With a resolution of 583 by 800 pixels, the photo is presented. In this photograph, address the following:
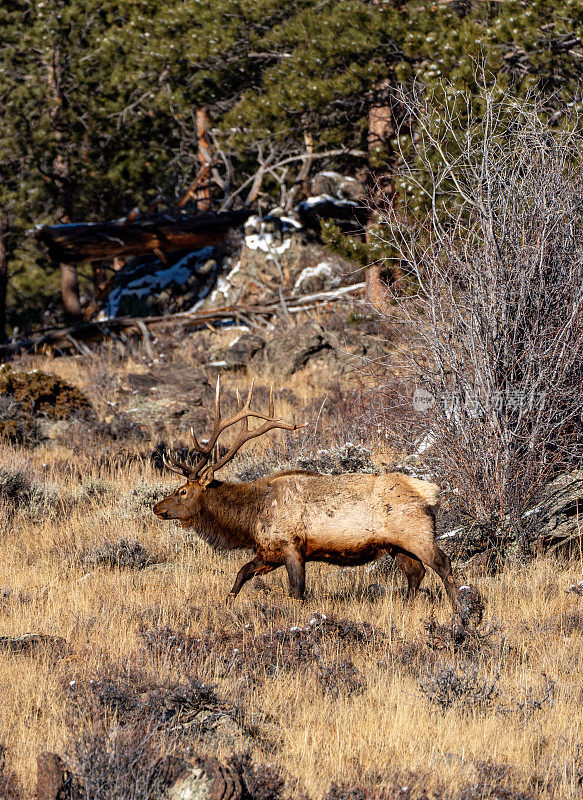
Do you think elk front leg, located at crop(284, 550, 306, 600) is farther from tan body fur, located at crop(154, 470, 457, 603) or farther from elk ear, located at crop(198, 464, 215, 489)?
elk ear, located at crop(198, 464, 215, 489)

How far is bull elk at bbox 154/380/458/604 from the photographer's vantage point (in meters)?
6.29

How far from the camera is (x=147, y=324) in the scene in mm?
19297

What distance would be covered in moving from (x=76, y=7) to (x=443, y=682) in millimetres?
20466

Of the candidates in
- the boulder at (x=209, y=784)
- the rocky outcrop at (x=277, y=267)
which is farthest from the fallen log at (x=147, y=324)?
the boulder at (x=209, y=784)

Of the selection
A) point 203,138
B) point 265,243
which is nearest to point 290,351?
point 265,243

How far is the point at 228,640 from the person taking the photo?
5723 millimetres

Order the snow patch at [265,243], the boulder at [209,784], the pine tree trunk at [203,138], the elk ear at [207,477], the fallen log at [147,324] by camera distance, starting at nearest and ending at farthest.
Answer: the boulder at [209,784] < the elk ear at [207,477] < the fallen log at [147,324] < the snow patch at [265,243] < the pine tree trunk at [203,138]

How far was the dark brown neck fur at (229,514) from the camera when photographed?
21.9ft

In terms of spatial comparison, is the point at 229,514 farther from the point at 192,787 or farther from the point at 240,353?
the point at 240,353

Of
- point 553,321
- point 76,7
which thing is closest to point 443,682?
point 553,321

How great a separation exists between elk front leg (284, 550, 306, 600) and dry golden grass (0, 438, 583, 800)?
0.11 meters

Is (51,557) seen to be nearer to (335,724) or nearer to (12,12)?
(335,724)

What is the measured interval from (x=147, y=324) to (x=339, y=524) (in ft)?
44.7

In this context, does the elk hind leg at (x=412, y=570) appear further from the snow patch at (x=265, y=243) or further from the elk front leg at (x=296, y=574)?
the snow patch at (x=265, y=243)
